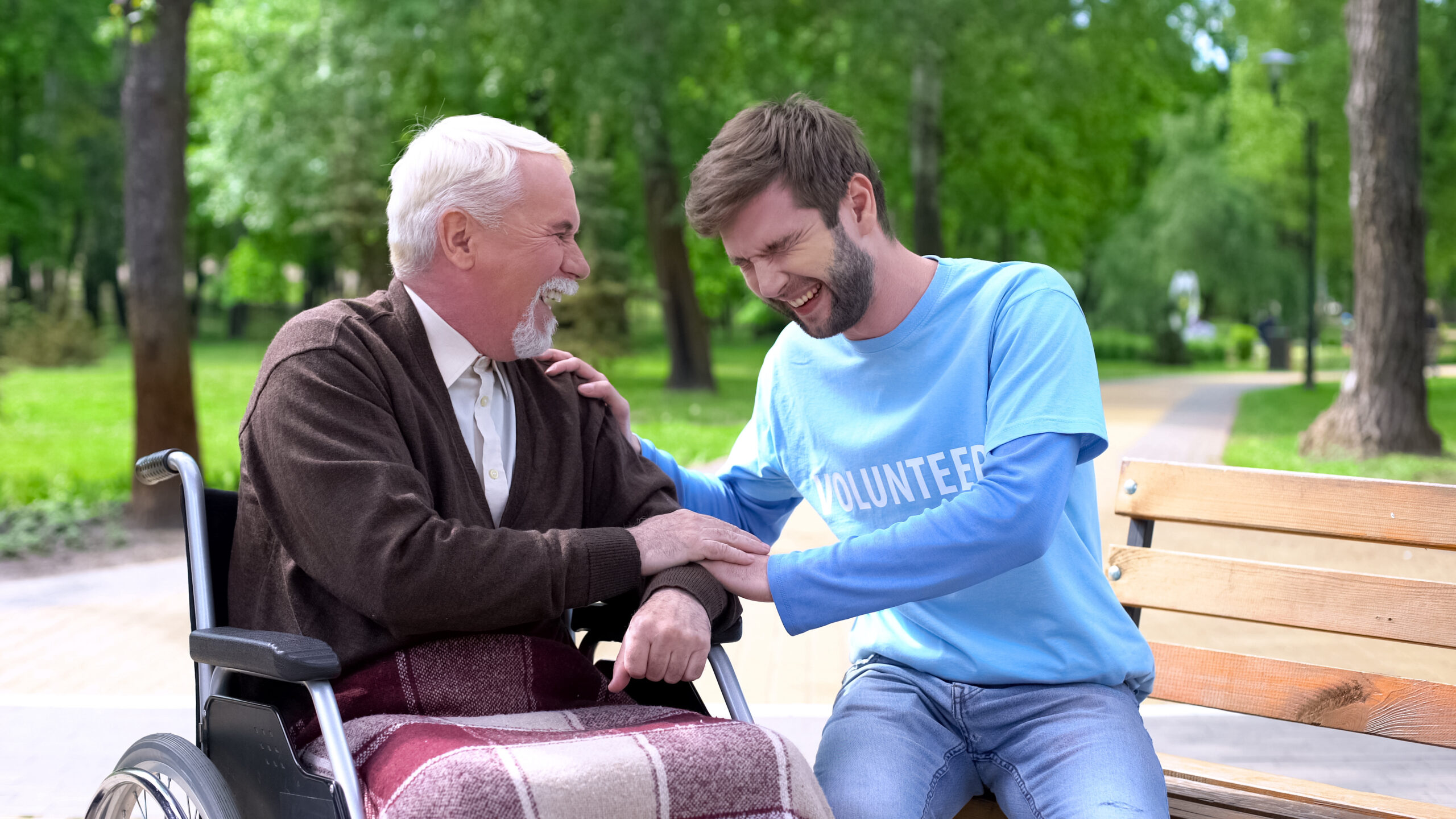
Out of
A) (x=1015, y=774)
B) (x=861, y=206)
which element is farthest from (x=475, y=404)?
(x=1015, y=774)

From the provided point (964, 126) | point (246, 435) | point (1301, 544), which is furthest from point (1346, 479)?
point (964, 126)

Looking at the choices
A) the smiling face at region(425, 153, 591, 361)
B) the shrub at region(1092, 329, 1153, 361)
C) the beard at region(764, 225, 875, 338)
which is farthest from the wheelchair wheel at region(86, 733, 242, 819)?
the shrub at region(1092, 329, 1153, 361)

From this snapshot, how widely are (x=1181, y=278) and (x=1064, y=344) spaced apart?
35.3 metres

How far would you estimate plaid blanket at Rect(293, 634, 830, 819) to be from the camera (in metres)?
1.83

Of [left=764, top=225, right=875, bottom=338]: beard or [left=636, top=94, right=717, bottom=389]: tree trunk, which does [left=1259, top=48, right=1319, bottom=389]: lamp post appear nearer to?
[left=636, top=94, right=717, bottom=389]: tree trunk

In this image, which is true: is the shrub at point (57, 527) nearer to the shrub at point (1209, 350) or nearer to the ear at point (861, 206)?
the ear at point (861, 206)

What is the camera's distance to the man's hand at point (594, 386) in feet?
8.90

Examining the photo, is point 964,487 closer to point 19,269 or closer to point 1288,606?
point 1288,606

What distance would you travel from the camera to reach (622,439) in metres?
2.77

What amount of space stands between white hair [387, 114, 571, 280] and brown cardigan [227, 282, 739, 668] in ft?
0.41

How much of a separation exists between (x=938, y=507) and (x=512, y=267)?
91 centimetres

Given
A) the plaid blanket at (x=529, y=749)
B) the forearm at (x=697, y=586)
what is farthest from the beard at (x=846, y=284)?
the plaid blanket at (x=529, y=749)

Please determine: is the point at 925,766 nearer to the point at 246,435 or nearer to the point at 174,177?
the point at 246,435

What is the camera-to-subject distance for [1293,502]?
2732 millimetres
